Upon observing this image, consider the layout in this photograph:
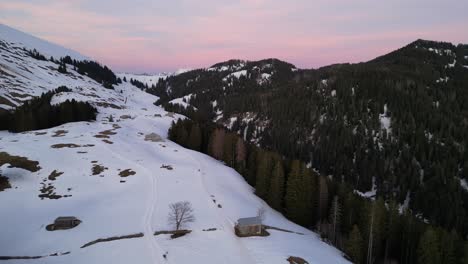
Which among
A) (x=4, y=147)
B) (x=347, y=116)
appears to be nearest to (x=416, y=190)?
(x=347, y=116)

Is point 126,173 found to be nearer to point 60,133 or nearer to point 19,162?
point 19,162

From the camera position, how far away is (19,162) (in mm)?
66062

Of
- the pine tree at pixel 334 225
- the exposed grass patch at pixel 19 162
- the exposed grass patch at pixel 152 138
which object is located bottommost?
the pine tree at pixel 334 225

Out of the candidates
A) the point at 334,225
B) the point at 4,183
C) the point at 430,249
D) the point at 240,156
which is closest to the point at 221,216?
the point at 334,225

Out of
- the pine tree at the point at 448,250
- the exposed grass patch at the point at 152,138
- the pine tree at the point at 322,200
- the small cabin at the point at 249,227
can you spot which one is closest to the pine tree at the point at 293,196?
the pine tree at the point at 322,200

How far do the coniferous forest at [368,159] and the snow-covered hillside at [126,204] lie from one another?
25.3 feet

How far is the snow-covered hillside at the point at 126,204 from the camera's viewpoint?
130ft

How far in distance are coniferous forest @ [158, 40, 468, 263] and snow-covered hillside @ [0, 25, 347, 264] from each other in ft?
25.3

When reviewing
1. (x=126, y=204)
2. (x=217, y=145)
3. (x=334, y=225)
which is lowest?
(x=334, y=225)

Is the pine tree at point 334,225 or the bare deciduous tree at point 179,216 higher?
the bare deciduous tree at point 179,216

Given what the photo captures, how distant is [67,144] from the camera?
267 ft

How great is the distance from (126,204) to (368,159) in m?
111

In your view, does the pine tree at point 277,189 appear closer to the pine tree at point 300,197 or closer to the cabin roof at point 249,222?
the pine tree at point 300,197

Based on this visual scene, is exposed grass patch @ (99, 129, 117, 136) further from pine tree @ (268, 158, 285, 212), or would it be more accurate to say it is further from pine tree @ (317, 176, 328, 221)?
pine tree @ (317, 176, 328, 221)
